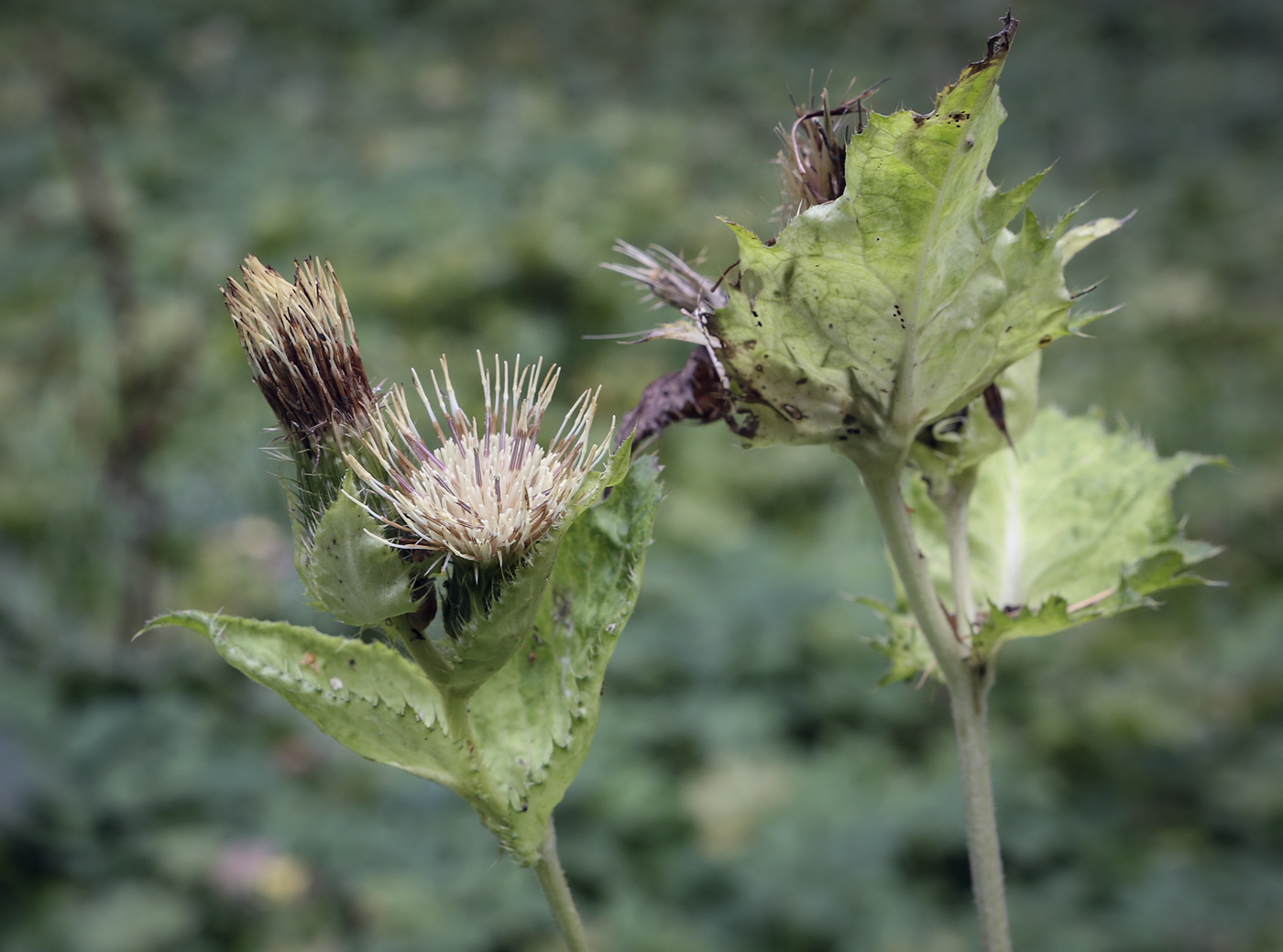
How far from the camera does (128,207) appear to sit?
8.45m

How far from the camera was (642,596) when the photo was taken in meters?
4.93

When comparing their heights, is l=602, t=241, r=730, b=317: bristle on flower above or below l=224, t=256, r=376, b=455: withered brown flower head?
above

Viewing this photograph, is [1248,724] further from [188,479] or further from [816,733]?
[188,479]

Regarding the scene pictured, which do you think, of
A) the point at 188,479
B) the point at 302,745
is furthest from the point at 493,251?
the point at 302,745

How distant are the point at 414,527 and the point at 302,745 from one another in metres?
3.55

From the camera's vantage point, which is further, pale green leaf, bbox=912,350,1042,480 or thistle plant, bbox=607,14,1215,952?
pale green leaf, bbox=912,350,1042,480

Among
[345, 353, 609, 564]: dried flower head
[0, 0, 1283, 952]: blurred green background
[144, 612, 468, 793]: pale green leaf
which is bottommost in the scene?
[144, 612, 468, 793]: pale green leaf

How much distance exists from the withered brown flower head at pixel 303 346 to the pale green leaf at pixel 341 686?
0.18m

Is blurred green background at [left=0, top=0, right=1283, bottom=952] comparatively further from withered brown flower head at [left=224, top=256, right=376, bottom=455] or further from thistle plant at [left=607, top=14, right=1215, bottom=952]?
withered brown flower head at [left=224, top=256, right=376, bottom=455]

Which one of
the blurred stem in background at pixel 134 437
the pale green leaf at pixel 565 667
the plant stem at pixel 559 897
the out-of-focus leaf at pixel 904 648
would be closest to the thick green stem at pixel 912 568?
the out-of-focus leaf at pixel 904 648

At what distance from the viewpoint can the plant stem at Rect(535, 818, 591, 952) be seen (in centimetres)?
89

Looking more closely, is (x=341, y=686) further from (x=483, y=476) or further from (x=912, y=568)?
(x=912, y=568)

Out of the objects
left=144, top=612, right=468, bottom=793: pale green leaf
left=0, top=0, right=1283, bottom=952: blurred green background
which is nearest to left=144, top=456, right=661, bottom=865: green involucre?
left=144, top=612, right=468, bottom=793: pale green leaf

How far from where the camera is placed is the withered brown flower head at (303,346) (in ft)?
3.02
